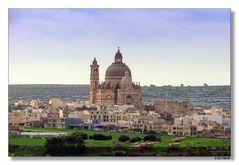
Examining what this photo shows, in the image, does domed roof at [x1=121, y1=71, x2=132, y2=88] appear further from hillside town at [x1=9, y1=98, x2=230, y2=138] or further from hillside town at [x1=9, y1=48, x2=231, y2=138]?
hillside town at [x1=9, y1=98, x2=230, y2=138]

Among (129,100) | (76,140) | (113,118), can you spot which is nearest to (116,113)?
(113,118)

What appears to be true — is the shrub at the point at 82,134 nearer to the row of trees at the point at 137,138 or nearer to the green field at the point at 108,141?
the green field at the point at 108,141

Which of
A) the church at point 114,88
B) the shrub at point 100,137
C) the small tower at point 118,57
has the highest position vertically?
the small tower at point 118,57

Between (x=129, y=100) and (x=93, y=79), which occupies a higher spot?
(x=93, y=79)

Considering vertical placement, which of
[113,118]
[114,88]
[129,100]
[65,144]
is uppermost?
[114,88]

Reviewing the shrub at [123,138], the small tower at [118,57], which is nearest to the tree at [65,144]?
the shrub at [123,138]

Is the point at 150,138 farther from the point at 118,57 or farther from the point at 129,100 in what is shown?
the point at 118,57

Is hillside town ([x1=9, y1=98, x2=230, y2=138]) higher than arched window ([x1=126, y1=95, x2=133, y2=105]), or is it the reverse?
arched window ([x1=126, y1=95, x2=133, y2=105])

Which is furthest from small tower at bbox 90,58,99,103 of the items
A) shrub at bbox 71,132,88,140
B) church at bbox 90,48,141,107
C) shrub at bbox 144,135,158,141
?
shrub at bbox 144,135,158,141
